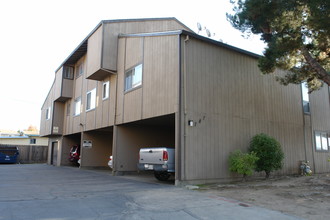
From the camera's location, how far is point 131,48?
14.8 m

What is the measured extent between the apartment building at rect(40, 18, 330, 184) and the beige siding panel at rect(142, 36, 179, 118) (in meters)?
0.04

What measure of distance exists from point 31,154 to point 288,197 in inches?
1214

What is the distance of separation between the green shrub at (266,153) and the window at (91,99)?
36.8 feet

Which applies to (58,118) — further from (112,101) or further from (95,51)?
(112,101)

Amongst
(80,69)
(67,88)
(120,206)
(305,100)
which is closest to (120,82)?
(80,69)

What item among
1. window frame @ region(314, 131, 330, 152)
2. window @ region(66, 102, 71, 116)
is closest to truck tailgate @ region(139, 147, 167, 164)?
window frame @ region(314, 131, 330, 152)

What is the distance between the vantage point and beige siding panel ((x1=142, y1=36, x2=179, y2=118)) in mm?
11117

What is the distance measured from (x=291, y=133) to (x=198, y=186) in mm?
7355

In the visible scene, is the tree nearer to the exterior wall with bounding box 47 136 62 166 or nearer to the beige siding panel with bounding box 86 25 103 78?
the beige siding panel with bounding box 86 25 103 78

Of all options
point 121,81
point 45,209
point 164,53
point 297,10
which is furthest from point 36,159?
point 297,10

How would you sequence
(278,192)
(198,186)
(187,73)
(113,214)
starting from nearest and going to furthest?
(113,214) → (278,192) → (198,186) → (187,73)

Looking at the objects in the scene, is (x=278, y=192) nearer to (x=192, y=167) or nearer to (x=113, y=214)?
(x=192, y=167)

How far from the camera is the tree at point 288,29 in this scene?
9.59 meters

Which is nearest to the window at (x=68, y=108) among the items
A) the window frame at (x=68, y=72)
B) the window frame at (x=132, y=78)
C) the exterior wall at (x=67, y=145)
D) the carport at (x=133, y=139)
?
the exterior wall at (x=67, y=145)
